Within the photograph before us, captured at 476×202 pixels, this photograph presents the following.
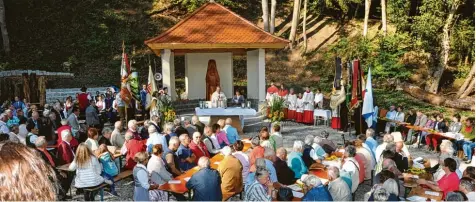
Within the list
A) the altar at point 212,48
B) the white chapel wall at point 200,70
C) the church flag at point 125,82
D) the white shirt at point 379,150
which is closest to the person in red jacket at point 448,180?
the white shirt at point 379,150

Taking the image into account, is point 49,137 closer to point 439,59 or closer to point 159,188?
point 159,188

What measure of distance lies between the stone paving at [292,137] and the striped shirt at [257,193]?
9.17 ft

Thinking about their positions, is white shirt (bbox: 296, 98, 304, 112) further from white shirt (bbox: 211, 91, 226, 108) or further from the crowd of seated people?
the crowd of seated people

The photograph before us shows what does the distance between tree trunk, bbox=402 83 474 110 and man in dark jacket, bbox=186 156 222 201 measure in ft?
55.7

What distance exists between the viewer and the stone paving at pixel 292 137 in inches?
328

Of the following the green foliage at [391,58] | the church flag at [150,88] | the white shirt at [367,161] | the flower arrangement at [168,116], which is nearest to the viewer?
the white shirt at [367,161]

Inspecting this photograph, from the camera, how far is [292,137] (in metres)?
14.2

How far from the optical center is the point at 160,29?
30.7m

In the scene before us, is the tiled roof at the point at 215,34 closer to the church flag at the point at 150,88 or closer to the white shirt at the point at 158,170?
the church flag at the point at 150,88

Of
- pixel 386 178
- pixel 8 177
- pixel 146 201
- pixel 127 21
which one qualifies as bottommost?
pixel 146 201

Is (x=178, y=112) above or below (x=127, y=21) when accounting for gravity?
below

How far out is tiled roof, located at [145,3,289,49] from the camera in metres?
16.3

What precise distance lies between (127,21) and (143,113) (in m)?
16.2

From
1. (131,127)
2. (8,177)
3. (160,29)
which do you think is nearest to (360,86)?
(131,127)
